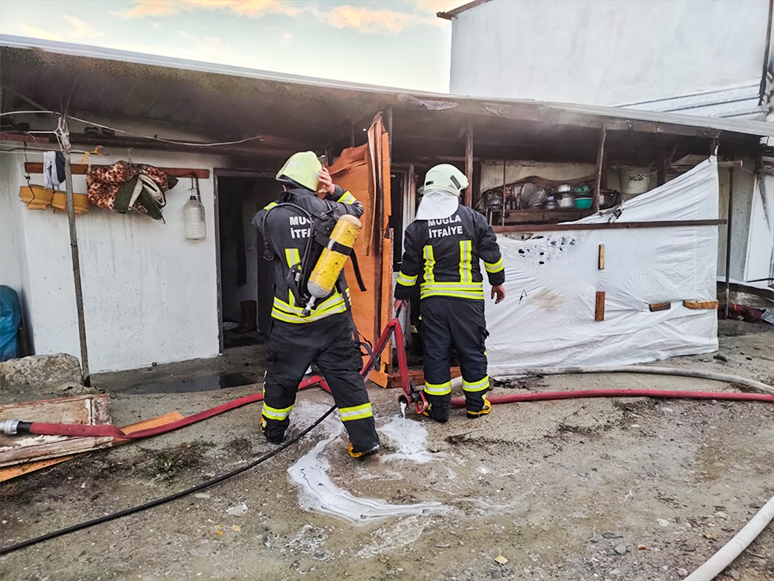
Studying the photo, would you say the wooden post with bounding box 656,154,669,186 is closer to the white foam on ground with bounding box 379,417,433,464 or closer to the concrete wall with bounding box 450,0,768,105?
the concrete wall with bounding box 450,0,768,105

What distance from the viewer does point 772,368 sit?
5605 millimetres

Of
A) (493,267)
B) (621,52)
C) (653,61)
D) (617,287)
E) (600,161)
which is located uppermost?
(621,52)

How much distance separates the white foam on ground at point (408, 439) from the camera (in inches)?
136

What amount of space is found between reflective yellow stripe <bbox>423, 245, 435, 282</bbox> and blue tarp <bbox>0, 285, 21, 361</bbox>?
4.32 metres

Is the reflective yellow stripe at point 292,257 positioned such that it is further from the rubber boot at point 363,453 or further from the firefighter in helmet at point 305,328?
the rubber boot at point 363,453

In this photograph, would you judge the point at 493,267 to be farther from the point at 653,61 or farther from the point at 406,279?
the point at 653,61

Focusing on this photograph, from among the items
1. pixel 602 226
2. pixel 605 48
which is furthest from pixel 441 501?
pixel 605 48

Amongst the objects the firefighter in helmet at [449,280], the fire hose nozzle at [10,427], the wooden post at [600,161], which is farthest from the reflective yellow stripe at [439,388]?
the wooden post at [600,161]

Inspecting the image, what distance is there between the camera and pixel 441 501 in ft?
9.54

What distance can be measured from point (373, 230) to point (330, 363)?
1.70 m

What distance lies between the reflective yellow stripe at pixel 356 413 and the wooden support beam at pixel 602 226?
259 cm

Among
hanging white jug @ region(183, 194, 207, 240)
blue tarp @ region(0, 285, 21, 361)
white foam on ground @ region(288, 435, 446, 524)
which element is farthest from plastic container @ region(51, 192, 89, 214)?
white foam on ground @ region(288, 435, 446, 524)

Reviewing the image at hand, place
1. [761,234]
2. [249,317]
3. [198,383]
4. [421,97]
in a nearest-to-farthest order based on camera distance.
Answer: [421,97], [198,383], [249,317], [761,234]

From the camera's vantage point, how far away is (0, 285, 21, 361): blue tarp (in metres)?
5.05
